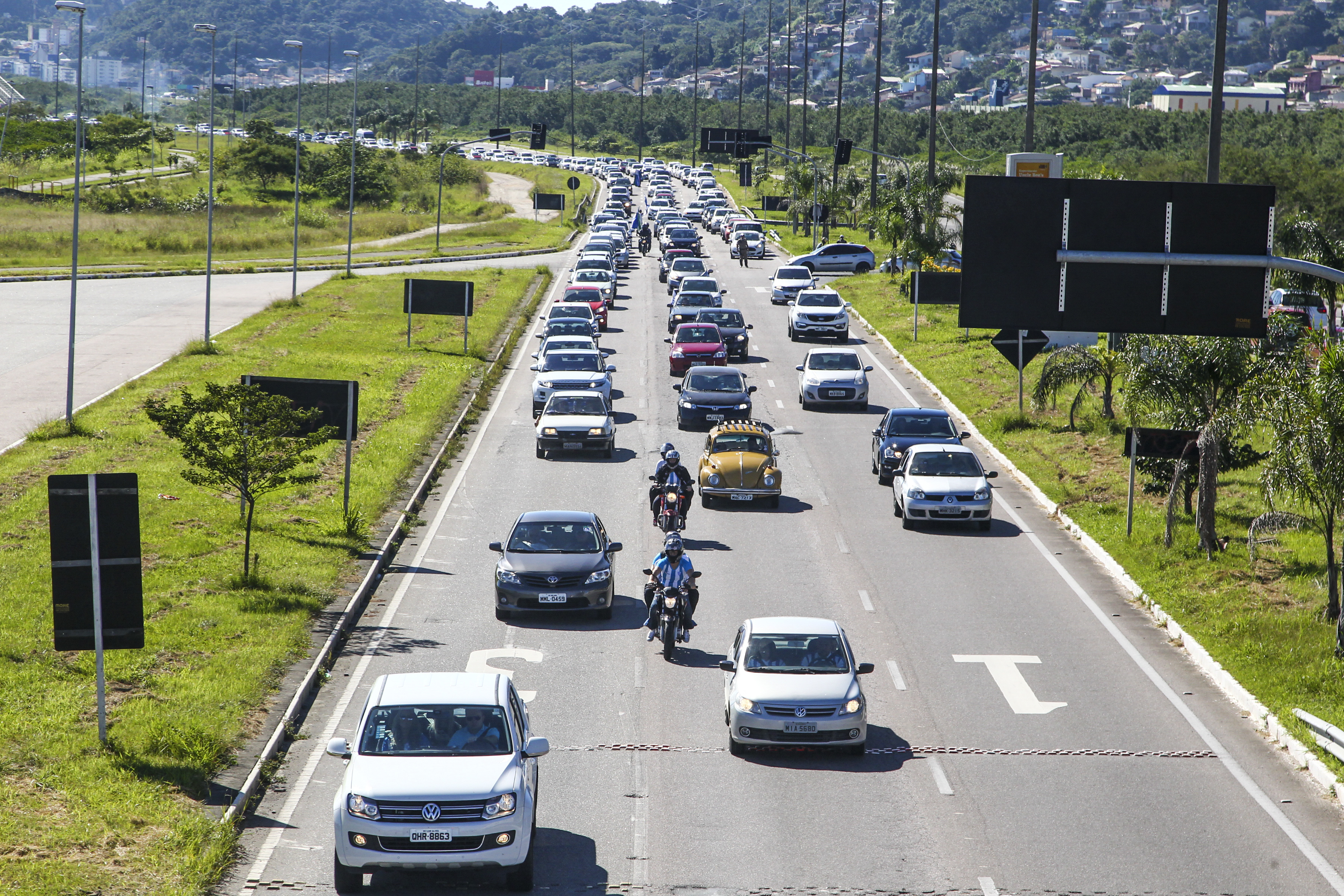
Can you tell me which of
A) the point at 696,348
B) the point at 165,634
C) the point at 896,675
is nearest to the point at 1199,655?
the point at 896,675

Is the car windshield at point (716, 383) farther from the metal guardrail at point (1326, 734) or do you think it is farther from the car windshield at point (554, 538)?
the metal guardrail at point (1326, 734)

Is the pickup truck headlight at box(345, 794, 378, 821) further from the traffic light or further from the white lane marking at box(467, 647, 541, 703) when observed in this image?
the traffic light

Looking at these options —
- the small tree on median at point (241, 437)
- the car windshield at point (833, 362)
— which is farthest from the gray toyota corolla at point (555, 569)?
the car windshield at point (833, 362)

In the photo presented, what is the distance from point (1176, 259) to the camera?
47.0ft

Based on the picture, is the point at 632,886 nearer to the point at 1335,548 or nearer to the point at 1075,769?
the point at 1075,769

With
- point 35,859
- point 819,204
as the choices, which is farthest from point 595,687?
point 819,204


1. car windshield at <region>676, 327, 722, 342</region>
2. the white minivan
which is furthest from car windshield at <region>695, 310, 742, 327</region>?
the white minivan

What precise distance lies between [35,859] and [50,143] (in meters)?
142

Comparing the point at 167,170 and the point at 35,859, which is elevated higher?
the point at 167,170

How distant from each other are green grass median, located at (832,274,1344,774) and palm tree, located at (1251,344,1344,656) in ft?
3.01

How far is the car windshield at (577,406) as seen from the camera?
36.4 metres

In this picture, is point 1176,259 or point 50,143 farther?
point 50,143

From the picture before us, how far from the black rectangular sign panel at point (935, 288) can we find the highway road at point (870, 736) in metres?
20.3

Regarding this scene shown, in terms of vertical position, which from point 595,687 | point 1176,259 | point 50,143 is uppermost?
point 50,143
